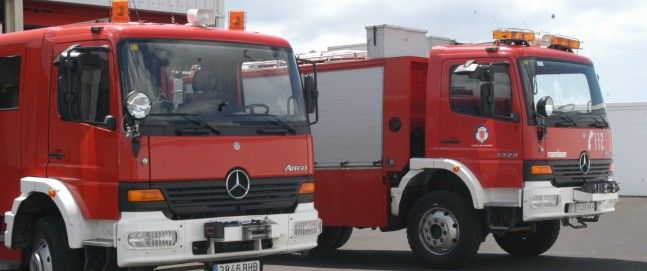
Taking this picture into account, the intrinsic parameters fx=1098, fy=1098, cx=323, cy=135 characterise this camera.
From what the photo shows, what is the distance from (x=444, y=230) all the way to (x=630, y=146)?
47.7 feet

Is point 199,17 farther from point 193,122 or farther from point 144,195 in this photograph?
point 144,195

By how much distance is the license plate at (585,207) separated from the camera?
513 inches

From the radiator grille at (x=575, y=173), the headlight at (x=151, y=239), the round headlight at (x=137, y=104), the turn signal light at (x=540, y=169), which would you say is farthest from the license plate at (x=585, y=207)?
the round headlight at (x=137, y=104)

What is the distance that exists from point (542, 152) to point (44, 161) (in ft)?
19.2

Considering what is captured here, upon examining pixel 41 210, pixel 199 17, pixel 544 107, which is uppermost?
pixel 199 17

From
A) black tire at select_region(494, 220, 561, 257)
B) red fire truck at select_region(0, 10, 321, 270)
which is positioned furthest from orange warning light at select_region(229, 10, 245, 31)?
black tire at select_region(494, 220, 561, 257)

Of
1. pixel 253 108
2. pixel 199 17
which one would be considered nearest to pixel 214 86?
pixel 253 108

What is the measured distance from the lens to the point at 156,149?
28.9ft

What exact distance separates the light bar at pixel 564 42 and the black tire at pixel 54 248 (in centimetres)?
684

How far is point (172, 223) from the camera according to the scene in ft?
28.9

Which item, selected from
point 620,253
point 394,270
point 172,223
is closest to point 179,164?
point 172,223

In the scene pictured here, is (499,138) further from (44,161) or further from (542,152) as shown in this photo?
(44,161)

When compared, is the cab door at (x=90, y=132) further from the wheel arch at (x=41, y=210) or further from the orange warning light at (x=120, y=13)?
the orange warning light at (x=120, y=13)

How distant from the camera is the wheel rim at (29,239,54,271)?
31.0ft
